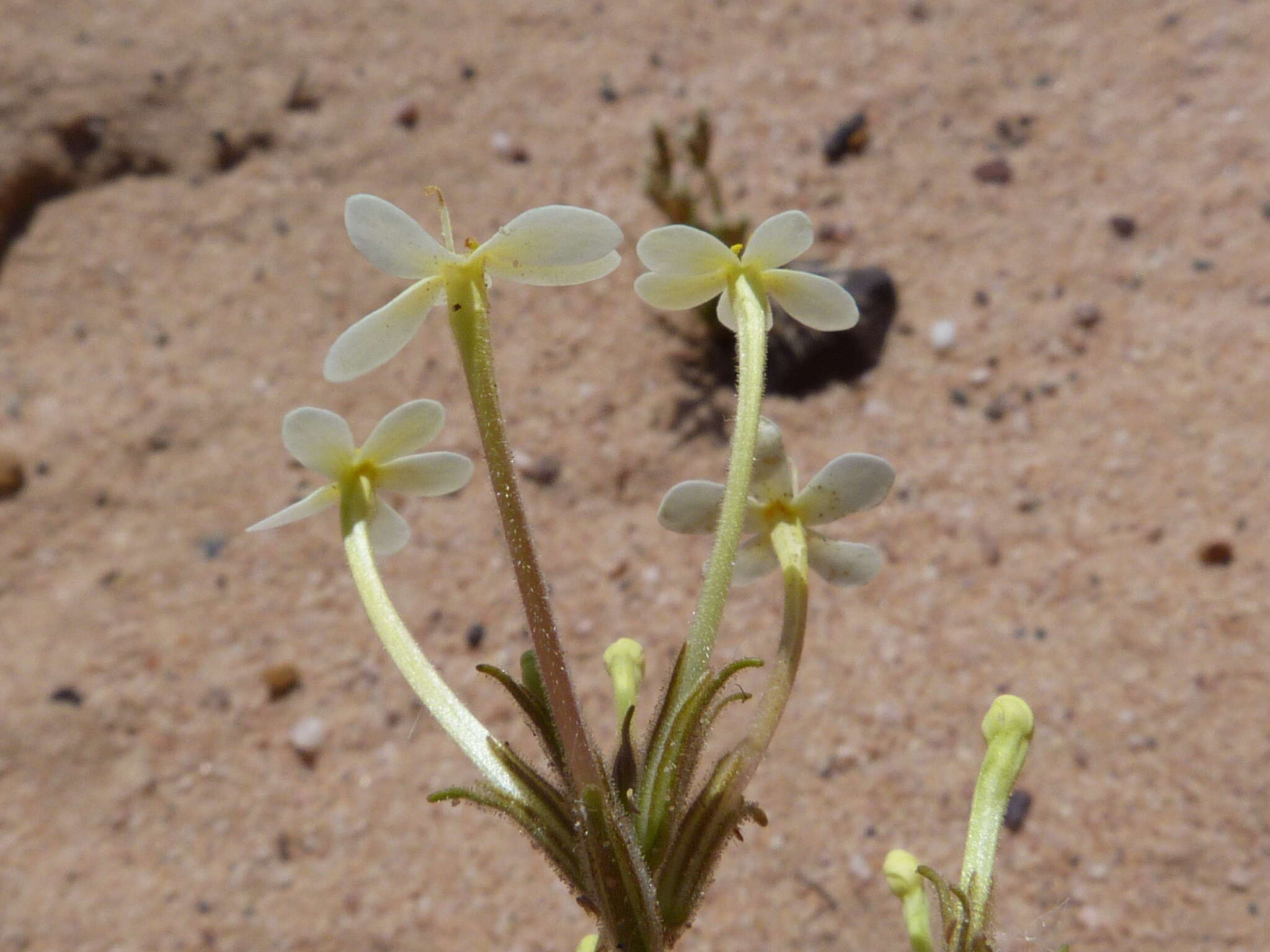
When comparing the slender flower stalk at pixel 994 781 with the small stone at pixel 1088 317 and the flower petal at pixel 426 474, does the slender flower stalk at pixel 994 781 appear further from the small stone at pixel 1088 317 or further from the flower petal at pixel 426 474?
the small stone at pixel 1088 317

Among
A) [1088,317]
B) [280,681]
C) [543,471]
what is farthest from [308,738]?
[1088,317]

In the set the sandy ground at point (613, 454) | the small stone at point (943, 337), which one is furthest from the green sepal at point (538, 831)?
the small stone at point (943, 337)

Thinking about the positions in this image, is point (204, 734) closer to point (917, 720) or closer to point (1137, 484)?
point (917, 720)

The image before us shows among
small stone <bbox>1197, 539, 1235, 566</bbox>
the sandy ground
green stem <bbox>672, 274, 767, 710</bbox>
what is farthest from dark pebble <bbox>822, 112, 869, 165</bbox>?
green stem <bbox>672, 274, 767, 710</bbox>

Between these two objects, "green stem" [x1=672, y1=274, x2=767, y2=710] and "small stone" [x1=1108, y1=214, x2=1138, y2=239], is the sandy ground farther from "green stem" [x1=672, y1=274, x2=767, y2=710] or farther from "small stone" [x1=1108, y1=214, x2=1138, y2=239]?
"green stem" [x1=672, y1=274, x2=767, y2=710]

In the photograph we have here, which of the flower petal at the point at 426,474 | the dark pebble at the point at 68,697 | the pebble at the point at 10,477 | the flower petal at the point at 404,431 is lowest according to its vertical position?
the dark pebble at the point at 68,697

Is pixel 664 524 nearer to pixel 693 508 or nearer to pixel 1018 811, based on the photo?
pixel 693 508
